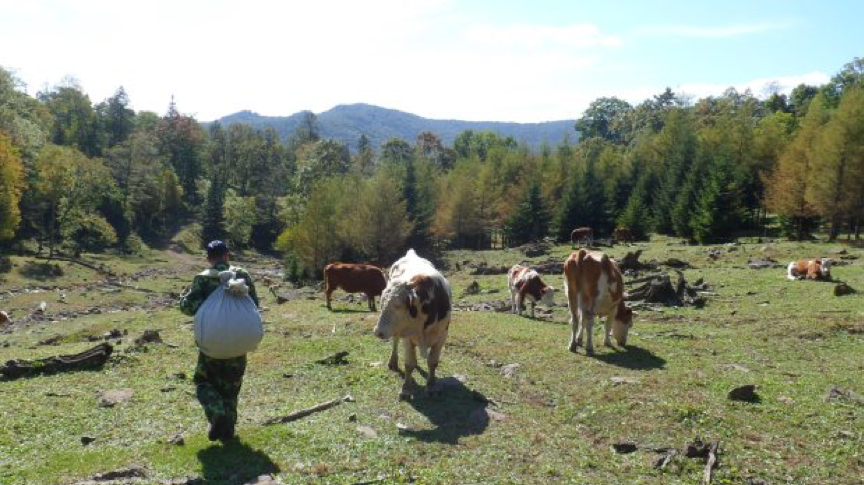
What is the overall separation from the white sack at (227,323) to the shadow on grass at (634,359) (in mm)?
9202

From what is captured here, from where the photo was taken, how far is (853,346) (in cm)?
1688

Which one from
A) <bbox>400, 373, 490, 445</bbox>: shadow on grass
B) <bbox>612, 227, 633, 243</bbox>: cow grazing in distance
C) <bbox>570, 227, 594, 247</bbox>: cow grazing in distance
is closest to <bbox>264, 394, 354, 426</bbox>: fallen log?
<bbox>400, 373, 490, 445</bbox>: shadow on grass

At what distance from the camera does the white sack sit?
8.73 metres

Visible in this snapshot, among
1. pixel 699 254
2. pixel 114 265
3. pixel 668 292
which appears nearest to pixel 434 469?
pixel 668 292

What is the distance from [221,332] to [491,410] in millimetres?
5105

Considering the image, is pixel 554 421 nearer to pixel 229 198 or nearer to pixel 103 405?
pixel 103 405

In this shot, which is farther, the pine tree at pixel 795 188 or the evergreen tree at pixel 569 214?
the evergreen tree at pixel 569 214

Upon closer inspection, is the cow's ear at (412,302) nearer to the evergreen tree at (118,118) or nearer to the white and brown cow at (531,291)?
the white and brown cow at (531,291)

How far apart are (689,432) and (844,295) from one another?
59.1 feet

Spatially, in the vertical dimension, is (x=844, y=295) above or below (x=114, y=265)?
above

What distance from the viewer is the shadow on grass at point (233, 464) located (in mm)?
8164

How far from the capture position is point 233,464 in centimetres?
855

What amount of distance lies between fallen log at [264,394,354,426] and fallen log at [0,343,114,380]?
633 cm

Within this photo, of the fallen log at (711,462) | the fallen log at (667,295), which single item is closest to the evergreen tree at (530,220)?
the fallen log at (667,295)
